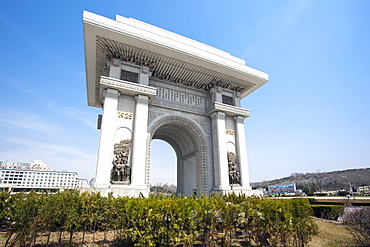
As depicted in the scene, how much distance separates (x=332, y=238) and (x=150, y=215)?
7.91 m

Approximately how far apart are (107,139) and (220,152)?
8758mm

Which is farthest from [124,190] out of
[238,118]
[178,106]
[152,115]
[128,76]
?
[238,118]

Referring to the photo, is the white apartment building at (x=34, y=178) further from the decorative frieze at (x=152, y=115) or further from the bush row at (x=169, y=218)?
the bush row at (x=169, y=218)

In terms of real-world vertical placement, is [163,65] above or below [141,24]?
below

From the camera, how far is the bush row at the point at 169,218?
17.6ft

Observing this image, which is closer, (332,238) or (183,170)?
(332,238)

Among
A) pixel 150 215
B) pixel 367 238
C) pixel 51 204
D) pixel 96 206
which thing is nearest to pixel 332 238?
pixel 367 238

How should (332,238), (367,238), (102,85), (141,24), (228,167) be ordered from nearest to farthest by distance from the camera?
1. (367,238)
2. (332,238)
3. (102,85)
4. (141,24)
5. (228,167)

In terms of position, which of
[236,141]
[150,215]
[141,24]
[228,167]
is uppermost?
[141,24]

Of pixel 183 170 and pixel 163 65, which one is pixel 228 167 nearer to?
pixel 183 170

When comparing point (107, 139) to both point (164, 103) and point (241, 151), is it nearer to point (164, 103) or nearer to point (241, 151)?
point (164, 103)

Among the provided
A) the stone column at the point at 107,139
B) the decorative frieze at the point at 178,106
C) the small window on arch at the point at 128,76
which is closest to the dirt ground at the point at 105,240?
the stone column at the point at 107,139

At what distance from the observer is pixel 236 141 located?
58.6 ft

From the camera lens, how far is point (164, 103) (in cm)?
1652
